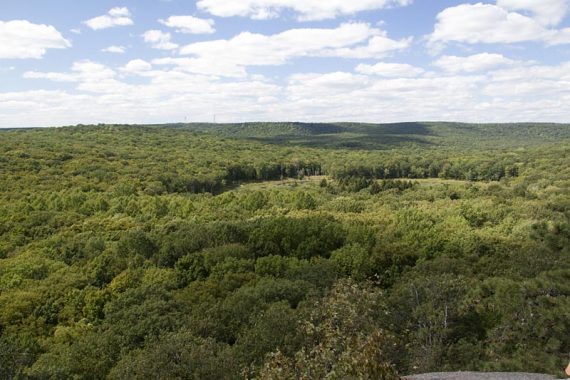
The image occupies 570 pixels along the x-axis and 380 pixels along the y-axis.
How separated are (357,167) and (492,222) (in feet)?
242

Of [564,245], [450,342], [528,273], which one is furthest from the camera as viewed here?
[564,245]

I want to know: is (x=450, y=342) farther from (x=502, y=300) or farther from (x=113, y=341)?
(x=113, y=341)

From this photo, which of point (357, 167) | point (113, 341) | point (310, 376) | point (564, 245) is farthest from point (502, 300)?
point (357, 167)

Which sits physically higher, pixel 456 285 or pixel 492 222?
pixel 456 285

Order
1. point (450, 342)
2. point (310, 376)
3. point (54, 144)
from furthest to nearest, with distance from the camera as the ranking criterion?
point (54, 144) → point (450, 342) → point (310, 376)

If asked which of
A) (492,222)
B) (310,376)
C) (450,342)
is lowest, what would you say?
(492,222)

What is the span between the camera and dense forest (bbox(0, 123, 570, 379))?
20.4m

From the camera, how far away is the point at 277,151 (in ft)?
648

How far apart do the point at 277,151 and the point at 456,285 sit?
174m

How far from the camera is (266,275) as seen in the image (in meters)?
43.4

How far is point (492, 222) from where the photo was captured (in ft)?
253

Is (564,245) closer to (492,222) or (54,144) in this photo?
(492,222)

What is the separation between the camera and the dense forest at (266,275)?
67.1ft

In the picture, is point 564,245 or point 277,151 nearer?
A: point 564,245
